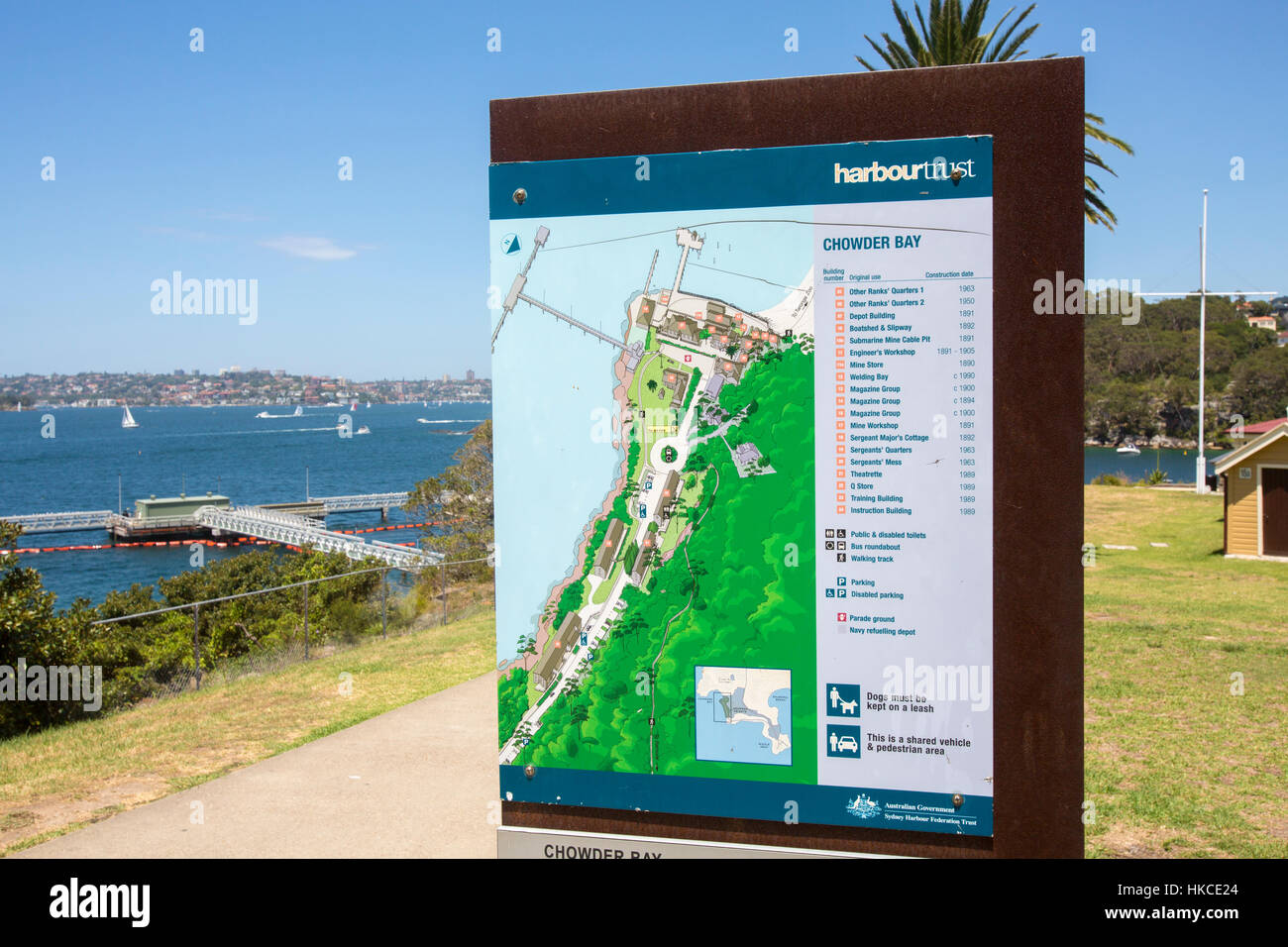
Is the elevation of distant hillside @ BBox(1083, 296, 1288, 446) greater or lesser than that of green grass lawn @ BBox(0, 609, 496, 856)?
greater

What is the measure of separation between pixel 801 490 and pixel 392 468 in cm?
19242

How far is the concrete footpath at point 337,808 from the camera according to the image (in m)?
6.55

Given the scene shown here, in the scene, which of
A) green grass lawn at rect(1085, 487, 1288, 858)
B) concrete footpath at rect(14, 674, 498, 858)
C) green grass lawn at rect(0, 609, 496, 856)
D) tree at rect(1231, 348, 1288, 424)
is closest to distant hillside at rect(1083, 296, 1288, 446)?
tree at rect(1231, 348, 1288, 424)

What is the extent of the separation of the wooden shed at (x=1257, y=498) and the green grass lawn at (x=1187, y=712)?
2412 mm

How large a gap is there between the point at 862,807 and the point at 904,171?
299 cm

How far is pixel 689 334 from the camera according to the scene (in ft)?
16.2

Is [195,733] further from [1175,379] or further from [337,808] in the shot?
[1175,379]

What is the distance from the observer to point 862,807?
4.61 m

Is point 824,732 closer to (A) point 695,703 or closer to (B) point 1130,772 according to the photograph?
(A) point 695,703

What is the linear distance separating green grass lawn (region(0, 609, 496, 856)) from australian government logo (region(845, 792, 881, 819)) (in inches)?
222

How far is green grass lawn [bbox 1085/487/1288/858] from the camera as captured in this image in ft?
25.3

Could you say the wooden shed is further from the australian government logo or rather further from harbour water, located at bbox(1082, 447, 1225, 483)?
harbour water, located at bbox(1082, 447, 1225, 483)

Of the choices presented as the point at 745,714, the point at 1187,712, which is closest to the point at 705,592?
the point at 745,714

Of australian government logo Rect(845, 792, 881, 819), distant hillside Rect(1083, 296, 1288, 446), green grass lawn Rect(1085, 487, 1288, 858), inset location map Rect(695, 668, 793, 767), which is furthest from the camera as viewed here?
distant hillside Rect(1083, 296, 1288, 446)
